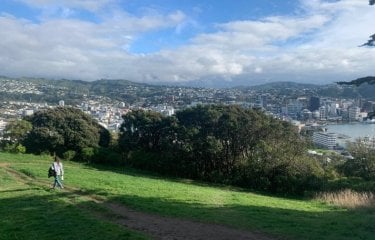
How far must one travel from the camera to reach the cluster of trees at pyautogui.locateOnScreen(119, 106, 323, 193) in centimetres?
4494

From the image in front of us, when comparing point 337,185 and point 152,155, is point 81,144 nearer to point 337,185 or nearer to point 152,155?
point 152,155

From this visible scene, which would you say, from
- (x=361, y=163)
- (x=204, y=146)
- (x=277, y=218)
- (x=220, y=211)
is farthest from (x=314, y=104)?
(x=277, y=218)

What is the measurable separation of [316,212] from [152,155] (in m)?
36.5

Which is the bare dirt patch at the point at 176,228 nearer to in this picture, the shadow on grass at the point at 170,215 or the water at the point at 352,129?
the shadow on grass at the point at 170,215

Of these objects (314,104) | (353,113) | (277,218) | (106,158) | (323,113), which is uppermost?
(314,104)

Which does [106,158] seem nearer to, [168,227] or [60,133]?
[60,133]

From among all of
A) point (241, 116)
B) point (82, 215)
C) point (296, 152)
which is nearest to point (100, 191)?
point (82, 215)

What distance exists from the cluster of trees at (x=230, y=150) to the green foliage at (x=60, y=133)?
560 cm

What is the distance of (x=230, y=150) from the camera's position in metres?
54.0

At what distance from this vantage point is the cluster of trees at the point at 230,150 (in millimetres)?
44938

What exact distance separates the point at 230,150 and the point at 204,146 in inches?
136

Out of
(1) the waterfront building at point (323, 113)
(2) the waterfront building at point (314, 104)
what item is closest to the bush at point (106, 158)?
(1) the waterfront building at point (323, 113)

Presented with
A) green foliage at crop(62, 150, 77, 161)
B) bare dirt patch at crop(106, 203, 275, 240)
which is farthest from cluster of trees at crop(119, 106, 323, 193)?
bare dirt patch at crop(106, 203, 275, 240)

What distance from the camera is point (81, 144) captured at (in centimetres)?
5797
